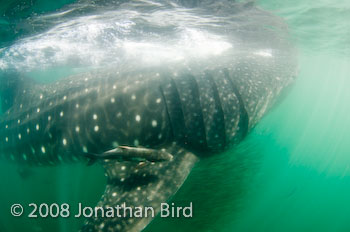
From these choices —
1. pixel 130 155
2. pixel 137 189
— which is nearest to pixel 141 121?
pixel 130 155

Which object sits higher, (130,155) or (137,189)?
(130,155)

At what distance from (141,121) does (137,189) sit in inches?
50.4

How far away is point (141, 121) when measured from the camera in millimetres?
4055

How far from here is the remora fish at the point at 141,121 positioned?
325 centimetres

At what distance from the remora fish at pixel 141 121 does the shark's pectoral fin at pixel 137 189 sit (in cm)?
1

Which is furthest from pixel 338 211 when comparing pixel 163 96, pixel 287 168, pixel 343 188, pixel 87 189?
pixel 163 96

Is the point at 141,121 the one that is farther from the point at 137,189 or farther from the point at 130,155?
the point at 137,189

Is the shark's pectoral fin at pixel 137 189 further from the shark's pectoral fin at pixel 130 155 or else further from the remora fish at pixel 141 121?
the shark's pectoral fin at pixel 130 155

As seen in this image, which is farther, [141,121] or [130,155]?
[141,121]

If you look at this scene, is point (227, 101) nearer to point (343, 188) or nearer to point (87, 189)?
point (87, 189)

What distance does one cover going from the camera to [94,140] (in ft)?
13.9

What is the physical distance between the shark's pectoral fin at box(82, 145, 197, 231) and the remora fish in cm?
1

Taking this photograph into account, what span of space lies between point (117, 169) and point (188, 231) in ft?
20.8

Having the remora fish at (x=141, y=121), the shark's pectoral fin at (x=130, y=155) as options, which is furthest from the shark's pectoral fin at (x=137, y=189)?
the shark's pectoral fin at (x=130, y=155)
